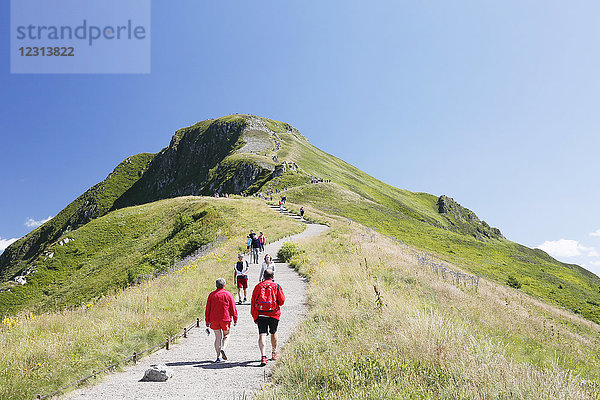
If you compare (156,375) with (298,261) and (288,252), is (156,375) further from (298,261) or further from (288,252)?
(288,252)

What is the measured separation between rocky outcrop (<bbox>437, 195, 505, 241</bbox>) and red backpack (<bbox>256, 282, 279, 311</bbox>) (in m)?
117

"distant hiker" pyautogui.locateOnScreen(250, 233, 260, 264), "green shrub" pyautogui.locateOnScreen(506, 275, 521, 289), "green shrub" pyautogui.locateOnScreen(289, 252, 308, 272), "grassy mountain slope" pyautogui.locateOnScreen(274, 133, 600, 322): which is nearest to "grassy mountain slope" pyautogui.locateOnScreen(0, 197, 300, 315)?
"distant hiker" pyautogui.locateOnScreen(250, 233, 260, 264)

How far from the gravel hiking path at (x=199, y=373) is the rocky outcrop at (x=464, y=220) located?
116 meters

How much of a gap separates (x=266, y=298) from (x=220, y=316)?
1.34 metres

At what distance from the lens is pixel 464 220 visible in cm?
12556

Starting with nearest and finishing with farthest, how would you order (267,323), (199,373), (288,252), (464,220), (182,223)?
(199,373) < (267,323) < (288,252) < (182,223) < (464,220)

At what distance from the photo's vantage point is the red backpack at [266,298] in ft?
22.0

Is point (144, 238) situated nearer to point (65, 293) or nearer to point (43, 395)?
point (65, 293)

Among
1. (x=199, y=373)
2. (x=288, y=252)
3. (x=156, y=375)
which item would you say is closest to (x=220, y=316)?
(x=199, y=373)

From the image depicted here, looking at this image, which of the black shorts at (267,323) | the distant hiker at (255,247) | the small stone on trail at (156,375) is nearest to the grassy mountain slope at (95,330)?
the small stone on trail at (156,375)

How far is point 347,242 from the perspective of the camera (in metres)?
21.5

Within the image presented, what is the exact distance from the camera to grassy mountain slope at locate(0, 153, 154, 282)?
308 ft

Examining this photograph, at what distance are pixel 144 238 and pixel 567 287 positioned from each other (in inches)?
2577

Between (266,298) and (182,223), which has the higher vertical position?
(182,223)
